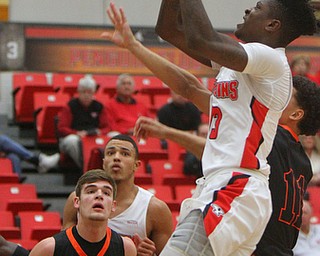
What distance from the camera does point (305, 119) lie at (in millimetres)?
4504

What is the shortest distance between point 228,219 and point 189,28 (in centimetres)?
77

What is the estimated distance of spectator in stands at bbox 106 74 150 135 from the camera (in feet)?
33.1

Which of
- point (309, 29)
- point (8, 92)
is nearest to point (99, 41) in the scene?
point (8, 92)

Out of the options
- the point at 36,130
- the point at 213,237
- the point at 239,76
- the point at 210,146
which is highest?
the point at 239,76

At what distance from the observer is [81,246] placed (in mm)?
5055

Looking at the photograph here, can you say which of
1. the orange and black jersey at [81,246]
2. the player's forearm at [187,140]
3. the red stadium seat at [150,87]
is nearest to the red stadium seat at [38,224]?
the orange and black jersey at [81,246]

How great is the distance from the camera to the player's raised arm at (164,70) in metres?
4.42

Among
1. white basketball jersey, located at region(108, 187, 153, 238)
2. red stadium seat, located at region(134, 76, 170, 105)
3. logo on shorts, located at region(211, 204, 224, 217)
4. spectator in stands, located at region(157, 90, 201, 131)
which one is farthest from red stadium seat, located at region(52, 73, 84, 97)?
logo on shorts, located at region(211, 204, 224, 217)

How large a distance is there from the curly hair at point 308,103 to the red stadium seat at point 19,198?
4.24 metres

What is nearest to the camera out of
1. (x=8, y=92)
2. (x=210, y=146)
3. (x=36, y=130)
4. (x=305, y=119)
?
(x=210, y=146)

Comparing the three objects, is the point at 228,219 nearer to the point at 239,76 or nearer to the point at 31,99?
the point at 239,76

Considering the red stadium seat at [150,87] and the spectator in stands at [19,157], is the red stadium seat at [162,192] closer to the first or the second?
the spectator in stands at [19,157]

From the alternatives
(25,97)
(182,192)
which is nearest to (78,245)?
(182,192)

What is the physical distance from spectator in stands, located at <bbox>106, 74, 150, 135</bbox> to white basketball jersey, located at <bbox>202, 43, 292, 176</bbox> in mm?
6211
